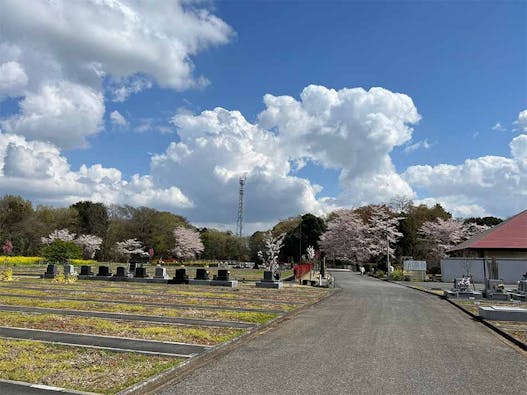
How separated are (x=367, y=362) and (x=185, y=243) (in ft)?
243

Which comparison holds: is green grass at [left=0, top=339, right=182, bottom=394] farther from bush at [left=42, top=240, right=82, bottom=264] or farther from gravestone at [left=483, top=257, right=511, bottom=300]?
bush at [left=42, top=240, right=82, bottom=264]

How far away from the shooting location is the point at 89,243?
68.6 metres

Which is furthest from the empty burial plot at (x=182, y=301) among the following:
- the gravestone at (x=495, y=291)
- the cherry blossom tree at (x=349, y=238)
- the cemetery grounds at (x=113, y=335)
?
the cherry blossom tree at (x=349, y=238)

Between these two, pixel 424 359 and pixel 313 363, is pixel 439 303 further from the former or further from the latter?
pixel 313 363

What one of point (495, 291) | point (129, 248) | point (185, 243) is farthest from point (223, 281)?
point (185, 243)

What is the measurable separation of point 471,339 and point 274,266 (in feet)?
68.1

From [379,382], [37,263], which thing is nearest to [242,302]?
[379,382]

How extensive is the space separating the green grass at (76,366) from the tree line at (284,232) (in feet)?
179

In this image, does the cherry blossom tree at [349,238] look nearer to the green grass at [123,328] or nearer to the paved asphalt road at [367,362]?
the paved asphalt road at [367,362]

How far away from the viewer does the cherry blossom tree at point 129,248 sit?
2741 inches

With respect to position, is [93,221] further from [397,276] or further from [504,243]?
[504,243]

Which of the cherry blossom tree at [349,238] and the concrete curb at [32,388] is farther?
the cherry blossom tree at [349,238]

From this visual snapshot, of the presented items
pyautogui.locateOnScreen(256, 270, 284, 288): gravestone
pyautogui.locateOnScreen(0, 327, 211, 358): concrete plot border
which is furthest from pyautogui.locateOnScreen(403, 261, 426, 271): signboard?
pyautogui.locateOnScreen(0, 327, 211, 358): concrete plot border

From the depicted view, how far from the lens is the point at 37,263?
181 feet
